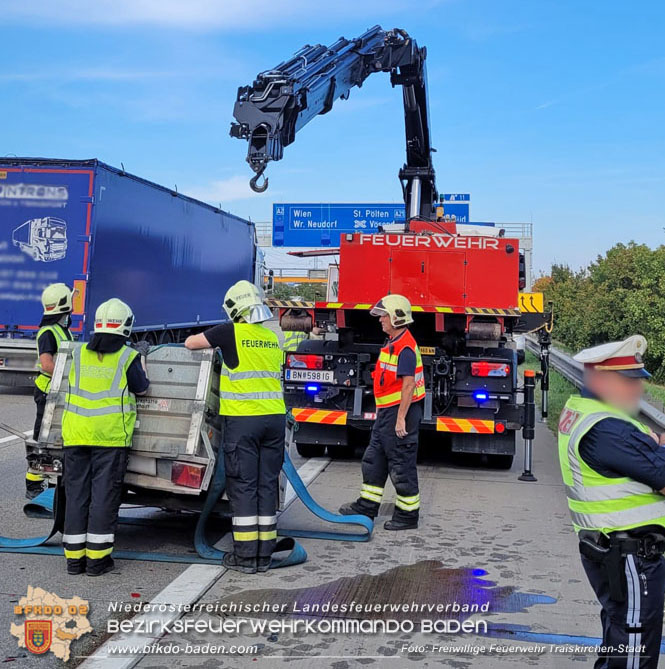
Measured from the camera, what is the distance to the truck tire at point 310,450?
32.7ft

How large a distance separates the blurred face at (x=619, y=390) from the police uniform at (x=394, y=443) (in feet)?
11.2

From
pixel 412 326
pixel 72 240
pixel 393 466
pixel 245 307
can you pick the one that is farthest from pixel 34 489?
pixel 72 240

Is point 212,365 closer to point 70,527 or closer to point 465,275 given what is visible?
point 70,527

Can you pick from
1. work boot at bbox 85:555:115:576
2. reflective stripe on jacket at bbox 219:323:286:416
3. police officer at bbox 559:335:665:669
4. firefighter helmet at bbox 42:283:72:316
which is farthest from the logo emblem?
firefighter helmet at bbox 42:283:72:316

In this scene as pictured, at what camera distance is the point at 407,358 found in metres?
6.75

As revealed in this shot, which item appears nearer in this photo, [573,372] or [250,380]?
[250,380]

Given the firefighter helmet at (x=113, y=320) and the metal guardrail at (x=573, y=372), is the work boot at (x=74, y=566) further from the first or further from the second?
the metal guardrail at (x=573, y=372)

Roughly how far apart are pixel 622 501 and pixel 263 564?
9.22 feet

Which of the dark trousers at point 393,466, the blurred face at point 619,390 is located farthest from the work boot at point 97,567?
the blurred face at point 619,390

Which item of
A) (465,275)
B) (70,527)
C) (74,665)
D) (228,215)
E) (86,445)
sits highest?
(228,215)

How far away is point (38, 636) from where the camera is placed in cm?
421

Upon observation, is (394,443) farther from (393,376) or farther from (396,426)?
(393,376)

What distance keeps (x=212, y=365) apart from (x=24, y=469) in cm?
394

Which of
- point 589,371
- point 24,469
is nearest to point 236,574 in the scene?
point 589,371
